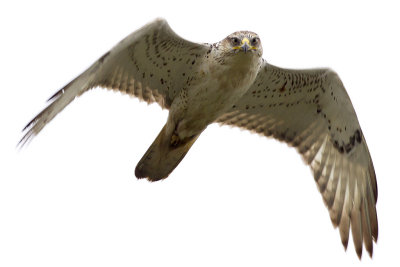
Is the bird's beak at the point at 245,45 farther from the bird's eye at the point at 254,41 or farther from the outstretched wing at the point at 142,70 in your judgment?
the outstretched wing at the point at 142,70

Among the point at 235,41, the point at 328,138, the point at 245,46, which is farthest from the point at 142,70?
the point at 328,138

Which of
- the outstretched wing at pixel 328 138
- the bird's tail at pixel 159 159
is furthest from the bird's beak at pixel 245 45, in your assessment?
the bird's tail at pixel 159 159

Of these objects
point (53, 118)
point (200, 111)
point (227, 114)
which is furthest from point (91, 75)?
point (227, 114)

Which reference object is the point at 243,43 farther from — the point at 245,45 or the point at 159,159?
the point at 159,159

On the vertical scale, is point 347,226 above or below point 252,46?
below

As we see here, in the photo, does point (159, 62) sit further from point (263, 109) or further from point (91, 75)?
point (263, 109)

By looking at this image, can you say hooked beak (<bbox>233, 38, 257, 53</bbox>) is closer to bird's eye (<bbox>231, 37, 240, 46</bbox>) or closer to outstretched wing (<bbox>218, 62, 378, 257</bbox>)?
bird's eye (<bbox>231, 37, 240, 46</bbox>)
